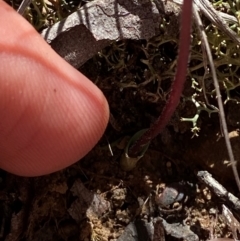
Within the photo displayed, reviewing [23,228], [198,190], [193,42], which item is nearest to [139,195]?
[198,190]

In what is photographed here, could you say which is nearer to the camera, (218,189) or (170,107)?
(170,107)

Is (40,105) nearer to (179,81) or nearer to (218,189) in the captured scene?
(179,81)

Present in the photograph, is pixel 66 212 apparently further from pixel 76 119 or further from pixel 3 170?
pixel 76 119

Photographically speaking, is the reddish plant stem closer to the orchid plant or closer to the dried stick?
the orchid plant

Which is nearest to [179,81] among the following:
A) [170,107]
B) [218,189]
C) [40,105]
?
[170,107]

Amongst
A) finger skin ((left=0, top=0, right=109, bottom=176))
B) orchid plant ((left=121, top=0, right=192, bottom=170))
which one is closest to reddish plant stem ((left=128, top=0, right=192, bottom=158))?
orchid plant ((left=121, top=0, right=192, bottom=170))
